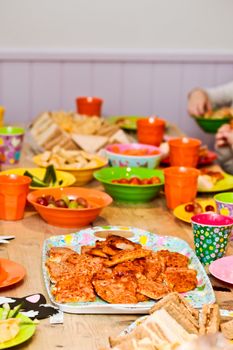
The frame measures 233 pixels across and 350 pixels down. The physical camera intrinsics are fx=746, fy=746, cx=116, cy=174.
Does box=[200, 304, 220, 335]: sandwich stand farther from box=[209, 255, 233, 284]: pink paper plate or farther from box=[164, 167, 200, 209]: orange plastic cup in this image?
box=[164, 167, 200, 209]: orange plastic cup

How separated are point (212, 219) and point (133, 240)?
0.68 ft

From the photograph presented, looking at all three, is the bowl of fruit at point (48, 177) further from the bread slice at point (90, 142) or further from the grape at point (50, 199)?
the bread slice at point (90, 142)

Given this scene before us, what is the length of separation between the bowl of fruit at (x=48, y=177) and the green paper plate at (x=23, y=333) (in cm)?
90

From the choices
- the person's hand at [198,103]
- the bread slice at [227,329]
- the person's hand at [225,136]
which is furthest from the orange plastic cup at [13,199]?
the person's hand at [198,103]

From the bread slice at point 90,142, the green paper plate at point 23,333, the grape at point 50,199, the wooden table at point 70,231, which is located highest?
the bread slice at point 90,142

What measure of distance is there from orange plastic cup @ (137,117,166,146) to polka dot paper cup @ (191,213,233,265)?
3.69 feet

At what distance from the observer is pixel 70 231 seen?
2.00 meters

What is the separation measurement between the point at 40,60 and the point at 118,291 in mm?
2715

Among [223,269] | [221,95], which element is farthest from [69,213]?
[221,95]

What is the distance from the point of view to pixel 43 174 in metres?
2.43

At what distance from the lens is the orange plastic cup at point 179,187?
221 cm

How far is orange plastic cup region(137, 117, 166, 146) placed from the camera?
9.51 ft

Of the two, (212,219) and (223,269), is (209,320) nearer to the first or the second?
(223,269)

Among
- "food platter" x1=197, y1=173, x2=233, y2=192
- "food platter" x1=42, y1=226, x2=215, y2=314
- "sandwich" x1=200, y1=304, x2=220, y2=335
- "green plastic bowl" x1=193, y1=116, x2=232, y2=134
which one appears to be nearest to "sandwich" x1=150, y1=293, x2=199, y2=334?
"sandwich" x1=200, y1=304, x2=220, y2=335
